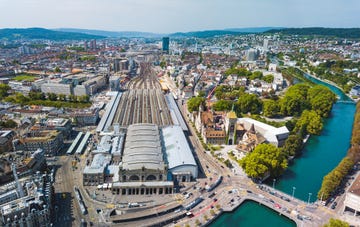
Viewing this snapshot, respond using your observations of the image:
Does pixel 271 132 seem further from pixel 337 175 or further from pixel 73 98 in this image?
pixel 73 98

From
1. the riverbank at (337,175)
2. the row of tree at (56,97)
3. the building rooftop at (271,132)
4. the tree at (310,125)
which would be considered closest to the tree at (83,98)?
the row of tree at (56,97)

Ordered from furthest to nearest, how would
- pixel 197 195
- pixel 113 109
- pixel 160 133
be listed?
pixel 113 109, pixel 160 133, pixel 197 195

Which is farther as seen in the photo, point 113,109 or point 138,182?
point 113,109

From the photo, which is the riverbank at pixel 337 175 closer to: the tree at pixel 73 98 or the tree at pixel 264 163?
the tree at pixel 264 163

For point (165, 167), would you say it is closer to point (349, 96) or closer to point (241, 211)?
point (241, 211)

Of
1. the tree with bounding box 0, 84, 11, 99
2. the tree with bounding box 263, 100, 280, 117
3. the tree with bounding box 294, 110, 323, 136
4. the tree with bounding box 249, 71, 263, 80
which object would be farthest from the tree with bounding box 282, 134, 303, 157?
the tree with bounding box 0, 84, 11, 99

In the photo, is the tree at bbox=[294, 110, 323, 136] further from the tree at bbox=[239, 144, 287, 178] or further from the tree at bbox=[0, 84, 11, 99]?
the tree at bbox=[0, 84, 11, 99]

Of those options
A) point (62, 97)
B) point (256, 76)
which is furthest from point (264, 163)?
point (256, 76)

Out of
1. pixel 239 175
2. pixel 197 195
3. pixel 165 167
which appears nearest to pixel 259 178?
pixel 239 175
